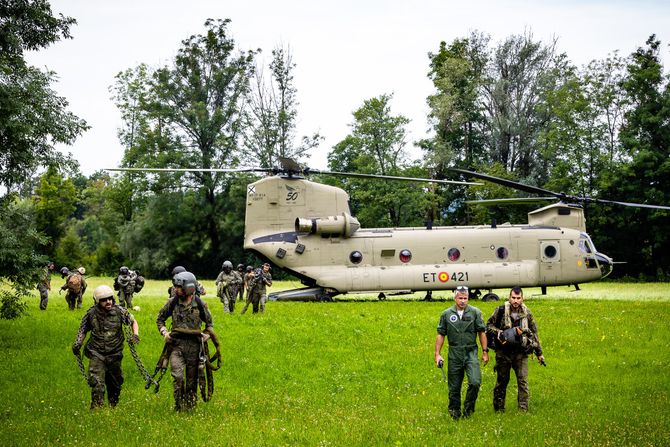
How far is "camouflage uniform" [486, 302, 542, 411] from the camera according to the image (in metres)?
12.6

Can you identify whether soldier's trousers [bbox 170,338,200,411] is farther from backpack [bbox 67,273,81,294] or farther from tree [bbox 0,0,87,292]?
backpack [bbox 67,273,81,294]

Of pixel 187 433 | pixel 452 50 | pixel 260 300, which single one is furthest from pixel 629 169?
pixel 187 433

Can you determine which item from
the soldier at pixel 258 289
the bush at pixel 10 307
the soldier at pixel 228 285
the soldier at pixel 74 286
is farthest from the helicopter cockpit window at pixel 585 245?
the bush at pixel 10 307

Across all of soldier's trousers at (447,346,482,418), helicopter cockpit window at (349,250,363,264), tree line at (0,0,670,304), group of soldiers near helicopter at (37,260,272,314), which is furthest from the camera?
tree line at (0,0,670,304)

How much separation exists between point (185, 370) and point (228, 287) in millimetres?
14870

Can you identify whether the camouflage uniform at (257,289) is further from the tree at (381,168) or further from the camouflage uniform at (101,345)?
the tree at (381,168)

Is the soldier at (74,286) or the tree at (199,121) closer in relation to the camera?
the soldier at (74,286)

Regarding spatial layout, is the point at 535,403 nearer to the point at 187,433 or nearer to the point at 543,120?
the point at 187,433

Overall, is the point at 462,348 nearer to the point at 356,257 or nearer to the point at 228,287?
the point at 228,287

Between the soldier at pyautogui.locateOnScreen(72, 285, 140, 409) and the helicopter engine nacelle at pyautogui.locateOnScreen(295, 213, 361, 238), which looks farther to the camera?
the helicopter engine nacelle at pyautogui.locateOnScreen(295, 213, 361, 238)

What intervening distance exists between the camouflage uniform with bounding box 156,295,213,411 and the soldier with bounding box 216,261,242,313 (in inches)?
579

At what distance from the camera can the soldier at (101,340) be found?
1265 cm

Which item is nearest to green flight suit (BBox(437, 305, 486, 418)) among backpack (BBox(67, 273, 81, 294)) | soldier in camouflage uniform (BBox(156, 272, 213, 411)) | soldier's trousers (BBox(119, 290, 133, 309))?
soldier in camouflage uniform (BBox(156, 272, 213, 411))

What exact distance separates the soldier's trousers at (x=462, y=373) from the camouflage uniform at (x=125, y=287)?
18.6 m
